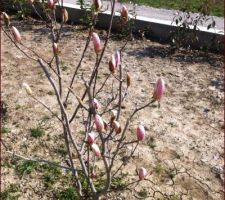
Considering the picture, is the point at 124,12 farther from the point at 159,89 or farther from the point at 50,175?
the point at 50,175

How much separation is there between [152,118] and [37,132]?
118 centimetres

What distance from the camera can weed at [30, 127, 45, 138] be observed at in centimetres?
423

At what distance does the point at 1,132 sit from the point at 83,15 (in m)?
3.27

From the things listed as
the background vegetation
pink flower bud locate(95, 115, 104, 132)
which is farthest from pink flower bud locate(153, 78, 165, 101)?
the background vegetation

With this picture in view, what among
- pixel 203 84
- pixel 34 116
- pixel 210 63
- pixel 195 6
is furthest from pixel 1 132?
pixel 195 6

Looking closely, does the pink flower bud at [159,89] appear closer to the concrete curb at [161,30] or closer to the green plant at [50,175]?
the green plant at [50,175]

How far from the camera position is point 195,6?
320 inches

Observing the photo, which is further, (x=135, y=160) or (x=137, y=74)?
(x=137, y=74)

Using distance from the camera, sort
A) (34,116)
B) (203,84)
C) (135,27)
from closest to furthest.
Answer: (34,116), (203,84), (135,27)

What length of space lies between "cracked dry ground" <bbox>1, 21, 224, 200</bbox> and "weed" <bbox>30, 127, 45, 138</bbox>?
0.05 m

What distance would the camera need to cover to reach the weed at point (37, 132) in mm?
4227

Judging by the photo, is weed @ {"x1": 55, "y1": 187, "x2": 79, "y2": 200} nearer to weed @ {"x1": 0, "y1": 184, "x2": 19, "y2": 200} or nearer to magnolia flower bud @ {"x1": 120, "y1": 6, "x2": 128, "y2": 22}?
weed @ {"x1": 0, "y1": 184, "x2": 19, "y2": 200}

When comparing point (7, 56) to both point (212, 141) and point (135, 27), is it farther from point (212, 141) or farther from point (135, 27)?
point (212, 141)

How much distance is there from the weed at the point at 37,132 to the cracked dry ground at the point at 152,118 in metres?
0.05
